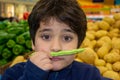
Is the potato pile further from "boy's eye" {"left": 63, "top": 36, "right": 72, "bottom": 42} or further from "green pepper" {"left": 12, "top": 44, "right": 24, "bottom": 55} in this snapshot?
"boy's eye" {"left": 63, "top": 36, "right": 72, "bottom": 42}

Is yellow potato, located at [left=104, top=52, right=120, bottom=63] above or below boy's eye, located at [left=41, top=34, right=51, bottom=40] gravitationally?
below

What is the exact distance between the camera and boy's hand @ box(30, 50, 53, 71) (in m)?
1.18

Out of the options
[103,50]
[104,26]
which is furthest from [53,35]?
[104,26]

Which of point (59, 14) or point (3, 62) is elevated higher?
point (59, 14)

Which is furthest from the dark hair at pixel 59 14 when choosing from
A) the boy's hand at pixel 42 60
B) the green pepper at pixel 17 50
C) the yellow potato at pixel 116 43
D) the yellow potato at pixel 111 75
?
the green pepper at pixel 17 50

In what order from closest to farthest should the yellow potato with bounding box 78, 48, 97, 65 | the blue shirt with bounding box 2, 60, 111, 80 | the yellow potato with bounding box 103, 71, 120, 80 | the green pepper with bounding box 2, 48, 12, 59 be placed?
the blue shirt with bounding box 2, 60, 111, 80, the yellow potato with bounding box 103, 71, 120, 80, the yellow potato with bounding box 78, 48, 97, 65, the green pepper with bounding box 2, 48, 12, 59

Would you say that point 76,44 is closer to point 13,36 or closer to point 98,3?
point 13,36

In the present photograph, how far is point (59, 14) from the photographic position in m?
1.25

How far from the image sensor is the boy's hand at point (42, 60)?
3.86ft

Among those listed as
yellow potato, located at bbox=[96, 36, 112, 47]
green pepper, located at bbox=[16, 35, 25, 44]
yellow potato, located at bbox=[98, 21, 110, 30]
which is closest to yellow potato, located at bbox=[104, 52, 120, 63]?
yellow potato, located at bbox=[96, 36, 112, 47]

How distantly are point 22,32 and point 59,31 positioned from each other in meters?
1.91

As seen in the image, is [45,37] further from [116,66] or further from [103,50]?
[103,50]

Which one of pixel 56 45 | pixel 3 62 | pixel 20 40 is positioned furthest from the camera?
pixel 20 40

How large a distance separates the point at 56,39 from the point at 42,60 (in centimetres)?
10
